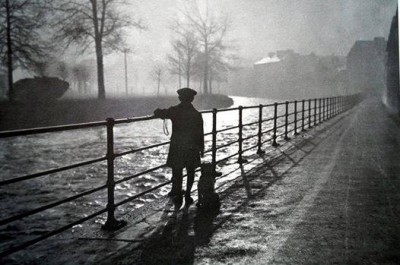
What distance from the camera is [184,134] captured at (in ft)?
17.6

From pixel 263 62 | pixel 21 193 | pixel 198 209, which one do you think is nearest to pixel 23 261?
pixel 198 209

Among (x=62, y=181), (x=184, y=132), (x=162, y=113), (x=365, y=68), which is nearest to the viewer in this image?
(x=162, y=113)

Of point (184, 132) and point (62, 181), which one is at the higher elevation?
point (184, 132)

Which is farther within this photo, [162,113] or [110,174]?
[162,113]

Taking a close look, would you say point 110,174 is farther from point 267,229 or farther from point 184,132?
point 267,229

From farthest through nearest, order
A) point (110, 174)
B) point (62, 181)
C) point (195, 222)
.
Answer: point (62, 181) < point (195, 222) < point (110, 174)

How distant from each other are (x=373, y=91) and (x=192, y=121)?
8674cm

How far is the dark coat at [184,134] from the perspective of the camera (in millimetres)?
5348

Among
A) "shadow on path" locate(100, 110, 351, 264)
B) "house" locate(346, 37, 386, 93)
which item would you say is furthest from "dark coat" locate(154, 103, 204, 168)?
"house" locate(346, 37, 386, 93)

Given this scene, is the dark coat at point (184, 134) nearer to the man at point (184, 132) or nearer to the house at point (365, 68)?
the man at point (184, 132)

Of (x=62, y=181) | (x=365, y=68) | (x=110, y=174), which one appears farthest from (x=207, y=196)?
(x=365, y=68)

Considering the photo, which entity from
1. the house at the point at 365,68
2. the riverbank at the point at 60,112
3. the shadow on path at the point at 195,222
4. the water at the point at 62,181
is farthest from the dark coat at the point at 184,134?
the house at the point at 365,68

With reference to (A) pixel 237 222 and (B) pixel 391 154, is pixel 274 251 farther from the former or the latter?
(B) pixel 391 154

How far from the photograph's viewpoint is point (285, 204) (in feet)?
18.2
